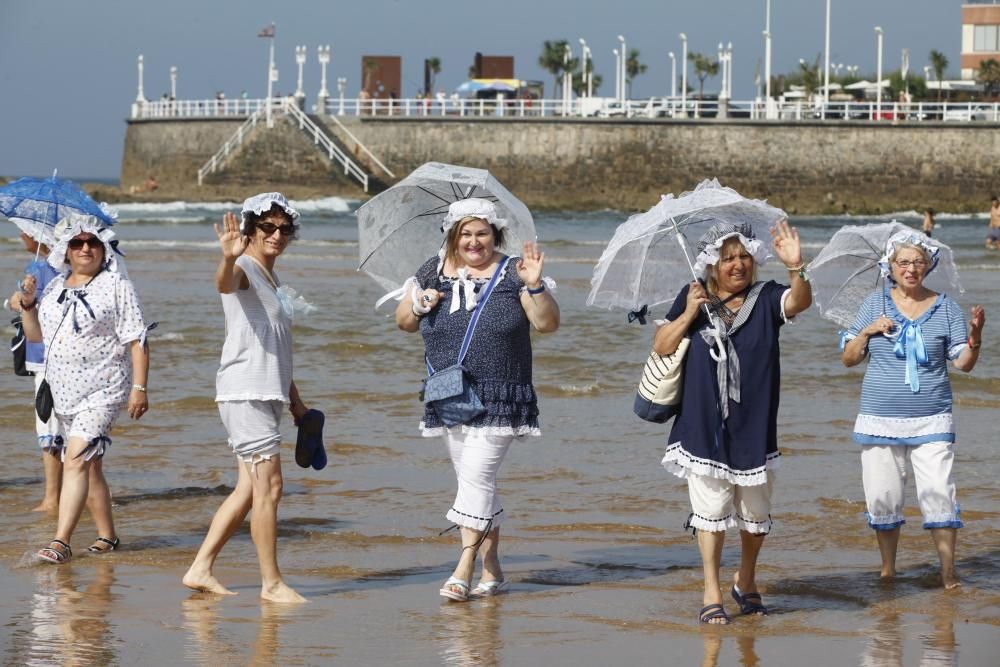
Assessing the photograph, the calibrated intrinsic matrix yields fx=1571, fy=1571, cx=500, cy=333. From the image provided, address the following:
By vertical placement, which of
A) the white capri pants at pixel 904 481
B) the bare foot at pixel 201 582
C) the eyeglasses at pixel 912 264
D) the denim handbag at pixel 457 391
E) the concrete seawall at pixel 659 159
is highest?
the concrete seawall at pixel 659 159

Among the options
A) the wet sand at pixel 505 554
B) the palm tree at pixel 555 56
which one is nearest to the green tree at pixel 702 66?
the palm tree at pixel 555 56

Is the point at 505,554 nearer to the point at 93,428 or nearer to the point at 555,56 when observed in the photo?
the point at 93,428

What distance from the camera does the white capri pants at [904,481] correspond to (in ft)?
19.8

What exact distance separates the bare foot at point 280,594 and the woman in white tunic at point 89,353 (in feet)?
3.60

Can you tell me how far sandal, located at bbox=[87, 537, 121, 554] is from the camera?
21.4ft

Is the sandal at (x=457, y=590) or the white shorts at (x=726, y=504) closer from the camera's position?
the white shorts at (x=726, y=504)

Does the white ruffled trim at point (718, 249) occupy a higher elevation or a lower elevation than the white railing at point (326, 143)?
lower

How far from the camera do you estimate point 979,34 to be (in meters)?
81.4

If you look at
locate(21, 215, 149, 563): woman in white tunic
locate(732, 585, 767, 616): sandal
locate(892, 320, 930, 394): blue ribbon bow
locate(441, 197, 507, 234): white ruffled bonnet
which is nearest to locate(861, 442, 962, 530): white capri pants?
locate(892, 320, 930, 394): blue ribbon bow

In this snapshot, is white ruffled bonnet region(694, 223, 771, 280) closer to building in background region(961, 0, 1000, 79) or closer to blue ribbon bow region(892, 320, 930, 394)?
blue ribbon bow region(892, 320, 930, 394)

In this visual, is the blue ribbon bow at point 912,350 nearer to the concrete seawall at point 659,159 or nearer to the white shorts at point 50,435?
the white shorts at point 50,435

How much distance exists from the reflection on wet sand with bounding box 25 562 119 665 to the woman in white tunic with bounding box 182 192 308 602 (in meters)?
0.38

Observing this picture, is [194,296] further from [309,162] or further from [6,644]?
[309,162]

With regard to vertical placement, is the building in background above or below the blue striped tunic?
above
